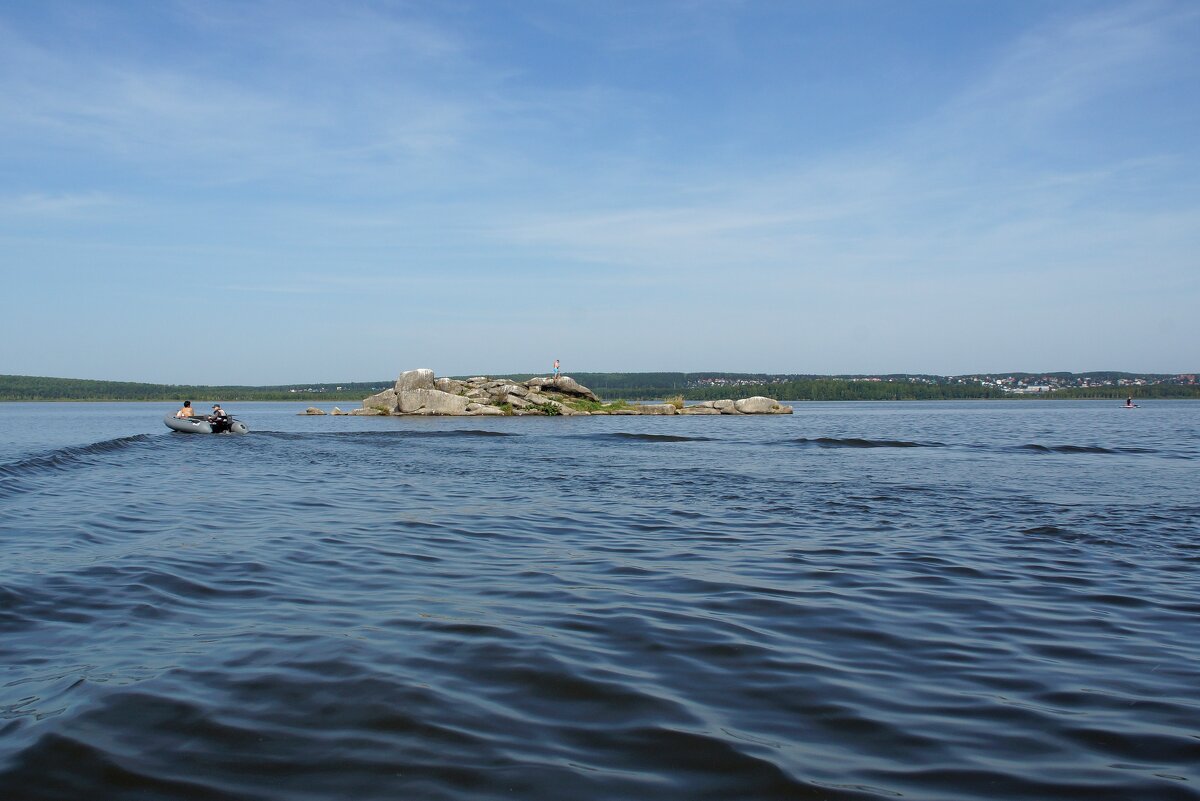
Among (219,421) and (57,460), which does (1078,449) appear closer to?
(57,460)

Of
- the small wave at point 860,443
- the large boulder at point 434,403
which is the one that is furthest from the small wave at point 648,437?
the large boulder at point 434,403

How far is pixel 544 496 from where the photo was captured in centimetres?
1741

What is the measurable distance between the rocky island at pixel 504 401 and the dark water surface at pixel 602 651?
59.9 m

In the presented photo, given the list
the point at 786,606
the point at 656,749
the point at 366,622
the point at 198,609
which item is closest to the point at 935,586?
the point at 786,606

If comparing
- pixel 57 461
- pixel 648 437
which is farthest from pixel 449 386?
pixel 57 461

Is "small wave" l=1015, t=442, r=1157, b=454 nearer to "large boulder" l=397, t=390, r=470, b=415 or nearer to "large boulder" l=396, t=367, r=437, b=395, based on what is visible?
"large boulder" l=397, t=390, r=470, b=415

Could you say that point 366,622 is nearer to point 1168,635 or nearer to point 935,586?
point 935,586

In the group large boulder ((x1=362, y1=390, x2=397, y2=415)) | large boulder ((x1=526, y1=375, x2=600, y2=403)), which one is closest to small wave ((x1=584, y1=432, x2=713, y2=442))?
large boulder ((x1=526, y1=375, x2=600, y2=403))

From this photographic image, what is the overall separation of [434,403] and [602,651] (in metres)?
70.7

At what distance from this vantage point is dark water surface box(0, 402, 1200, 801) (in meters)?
4.22

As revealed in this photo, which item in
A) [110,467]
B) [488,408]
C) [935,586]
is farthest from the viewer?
[488,408]

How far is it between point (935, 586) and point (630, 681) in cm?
472

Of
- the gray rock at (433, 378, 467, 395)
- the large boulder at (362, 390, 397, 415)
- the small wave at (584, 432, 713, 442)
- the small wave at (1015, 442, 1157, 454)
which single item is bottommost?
the small wave at (584, 432, 713, 442)

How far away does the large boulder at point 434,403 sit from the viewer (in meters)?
74.4
